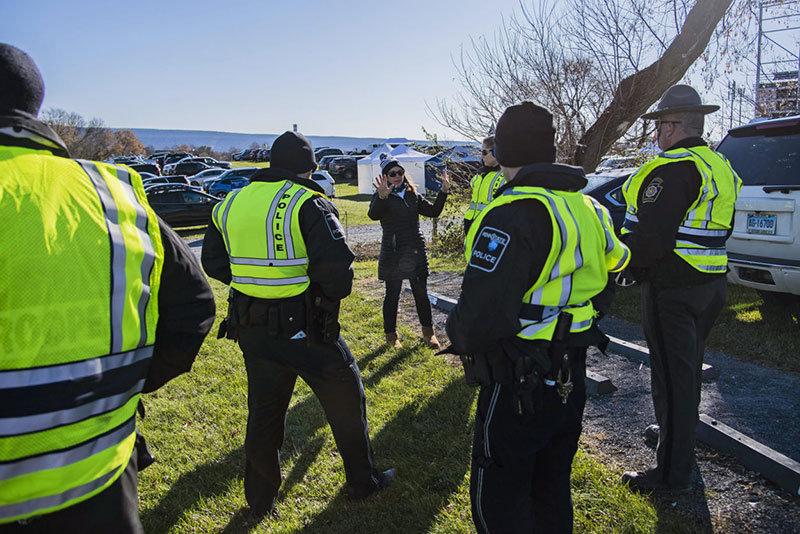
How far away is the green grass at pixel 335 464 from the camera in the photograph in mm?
2910

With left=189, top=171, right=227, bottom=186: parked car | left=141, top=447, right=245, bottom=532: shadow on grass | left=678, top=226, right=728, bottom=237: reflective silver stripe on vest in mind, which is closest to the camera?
left=678, top=226, right=728, bottom=237: reflective silver stripe on vest

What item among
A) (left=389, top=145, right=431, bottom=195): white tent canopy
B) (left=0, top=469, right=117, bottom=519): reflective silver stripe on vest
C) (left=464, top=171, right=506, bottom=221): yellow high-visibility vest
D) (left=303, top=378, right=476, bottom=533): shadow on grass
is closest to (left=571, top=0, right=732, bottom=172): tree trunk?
(left=464, top=171, right=506, bottom=221): yellow high-visibility vest

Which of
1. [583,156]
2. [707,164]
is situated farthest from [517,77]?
[707,164]

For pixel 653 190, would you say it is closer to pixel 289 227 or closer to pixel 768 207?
pixel 289 227

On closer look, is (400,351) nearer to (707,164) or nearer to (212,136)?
(707,164)

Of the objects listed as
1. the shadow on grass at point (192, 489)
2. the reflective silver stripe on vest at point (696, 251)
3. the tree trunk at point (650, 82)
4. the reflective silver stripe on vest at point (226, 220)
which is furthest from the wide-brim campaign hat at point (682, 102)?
the tree trunk at point (650, 82)

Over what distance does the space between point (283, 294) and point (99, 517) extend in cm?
145

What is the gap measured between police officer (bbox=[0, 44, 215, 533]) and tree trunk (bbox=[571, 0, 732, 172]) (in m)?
8.84

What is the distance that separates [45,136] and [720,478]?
3568 mm

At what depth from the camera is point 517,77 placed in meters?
9.52

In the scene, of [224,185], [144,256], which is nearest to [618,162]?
[144,256]

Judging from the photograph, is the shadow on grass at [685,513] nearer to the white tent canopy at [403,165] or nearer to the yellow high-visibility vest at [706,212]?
the yellow high-visibility vest at [706,212]

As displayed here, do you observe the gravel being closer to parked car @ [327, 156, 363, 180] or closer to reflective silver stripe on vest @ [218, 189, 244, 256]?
reflective silver stripe on vest @ [218, 189, 244, 256]

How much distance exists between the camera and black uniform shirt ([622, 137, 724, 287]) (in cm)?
275
